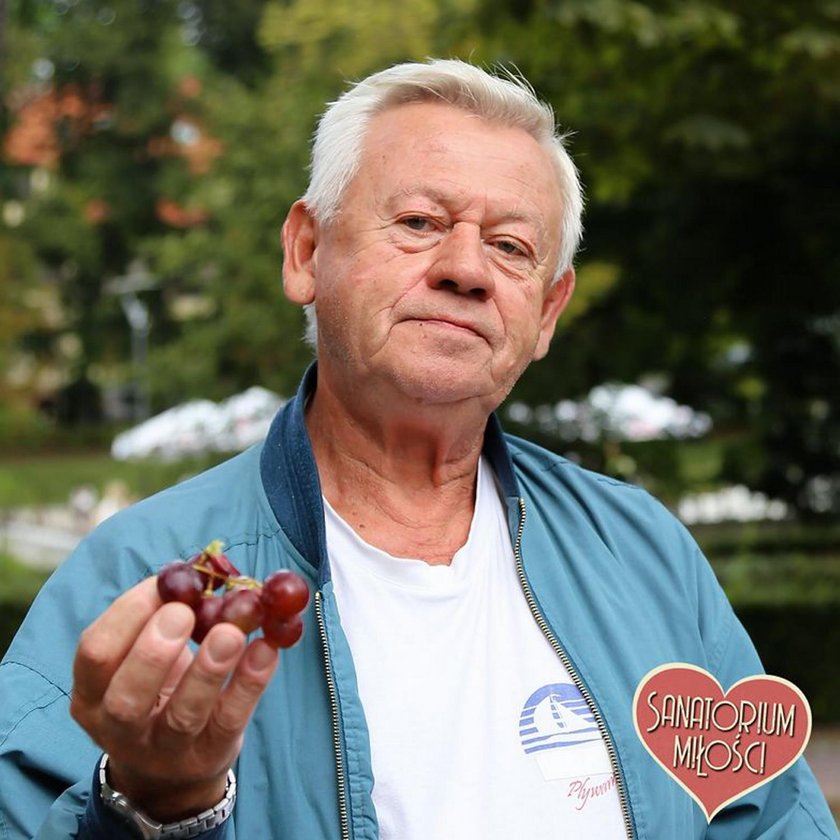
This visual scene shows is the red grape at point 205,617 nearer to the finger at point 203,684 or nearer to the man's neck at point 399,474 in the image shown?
the finger at point 203,684

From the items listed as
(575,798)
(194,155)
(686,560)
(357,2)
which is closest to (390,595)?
(575,798)

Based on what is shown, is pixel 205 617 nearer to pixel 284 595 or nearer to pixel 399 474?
pixel 284 595

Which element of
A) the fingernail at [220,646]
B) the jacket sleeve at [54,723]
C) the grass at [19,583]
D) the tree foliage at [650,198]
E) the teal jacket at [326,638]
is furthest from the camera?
the grass at [19,583]

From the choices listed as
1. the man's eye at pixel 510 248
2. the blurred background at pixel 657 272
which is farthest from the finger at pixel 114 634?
the blurred background at pixel 657 272

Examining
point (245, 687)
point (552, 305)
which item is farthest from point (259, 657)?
point (552, 305)

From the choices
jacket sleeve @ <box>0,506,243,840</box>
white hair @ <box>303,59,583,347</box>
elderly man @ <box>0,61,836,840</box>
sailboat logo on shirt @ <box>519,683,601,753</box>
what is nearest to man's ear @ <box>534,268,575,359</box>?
elderly man @ <box>0,61,836,840</box>

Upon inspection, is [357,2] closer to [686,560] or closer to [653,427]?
[653,427]
